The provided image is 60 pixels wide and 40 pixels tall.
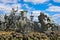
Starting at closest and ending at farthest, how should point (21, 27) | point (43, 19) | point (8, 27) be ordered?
point (21, 27)
point (43, 19)
point (8, 27)

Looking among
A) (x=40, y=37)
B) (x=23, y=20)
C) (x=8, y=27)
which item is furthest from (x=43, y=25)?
(x=8, y=27)

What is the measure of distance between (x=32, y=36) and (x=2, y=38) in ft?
15.7

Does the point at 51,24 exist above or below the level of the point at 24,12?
below

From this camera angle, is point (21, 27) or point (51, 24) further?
point (51, 24)

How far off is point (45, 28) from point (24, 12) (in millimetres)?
5512

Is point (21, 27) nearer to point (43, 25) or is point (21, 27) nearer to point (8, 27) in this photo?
point (43, 25)

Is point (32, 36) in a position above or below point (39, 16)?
below

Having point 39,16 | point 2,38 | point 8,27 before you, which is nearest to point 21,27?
point 2,38

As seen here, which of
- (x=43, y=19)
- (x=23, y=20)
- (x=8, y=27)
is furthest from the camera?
(x=8, y=27)

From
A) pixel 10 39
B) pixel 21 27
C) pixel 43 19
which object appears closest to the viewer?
pixel 10 39

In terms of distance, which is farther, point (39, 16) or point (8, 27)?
point (8, 27)

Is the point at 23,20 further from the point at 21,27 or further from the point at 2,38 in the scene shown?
the point at 2,38

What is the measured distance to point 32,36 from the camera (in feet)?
97.0

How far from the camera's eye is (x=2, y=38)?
98.7 feet
